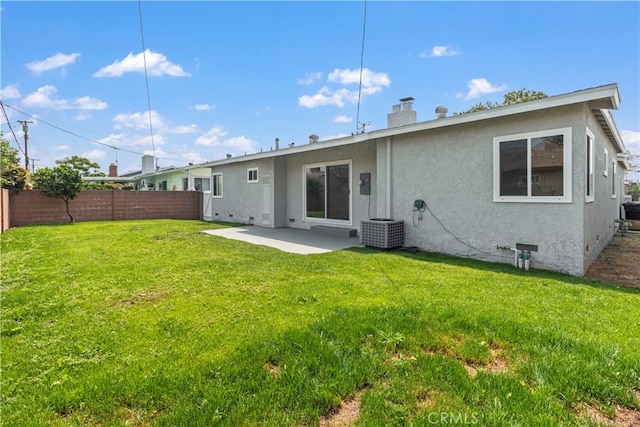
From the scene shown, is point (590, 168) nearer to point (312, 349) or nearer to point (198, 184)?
point (312, 349)

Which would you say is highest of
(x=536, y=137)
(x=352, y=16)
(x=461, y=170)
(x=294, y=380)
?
(x=352, y=16)

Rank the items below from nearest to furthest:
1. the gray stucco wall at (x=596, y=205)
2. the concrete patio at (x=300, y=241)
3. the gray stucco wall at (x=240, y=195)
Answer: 1. the gray stucco wall at (x=596, y=205)
2. the concrete patio at (x=300, y=241)
3. the gray stucco wall at (x=240, y=195)

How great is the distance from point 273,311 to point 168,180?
2500 centimetres

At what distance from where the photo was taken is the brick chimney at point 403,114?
8.18m

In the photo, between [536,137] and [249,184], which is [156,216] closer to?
[249,184]

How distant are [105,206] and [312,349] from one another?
52.2 feet

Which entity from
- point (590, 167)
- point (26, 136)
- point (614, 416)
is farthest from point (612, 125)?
point (26, 136)

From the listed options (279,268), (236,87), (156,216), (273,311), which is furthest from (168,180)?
(273,311)

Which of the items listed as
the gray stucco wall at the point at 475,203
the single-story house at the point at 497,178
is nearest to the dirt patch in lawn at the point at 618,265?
the single-story house at the point at 497,178

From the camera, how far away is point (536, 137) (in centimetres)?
587

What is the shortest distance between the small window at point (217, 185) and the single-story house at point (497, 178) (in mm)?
6790

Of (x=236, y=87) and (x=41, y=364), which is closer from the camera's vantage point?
(x=41, y=364)

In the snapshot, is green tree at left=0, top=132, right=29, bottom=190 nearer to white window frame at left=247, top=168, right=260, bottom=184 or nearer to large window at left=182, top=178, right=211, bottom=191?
white window frame at left=247, top=168, right=260, bottom=184

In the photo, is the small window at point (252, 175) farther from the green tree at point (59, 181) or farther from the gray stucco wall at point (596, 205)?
the gray stucco wall at point (596, 205)
